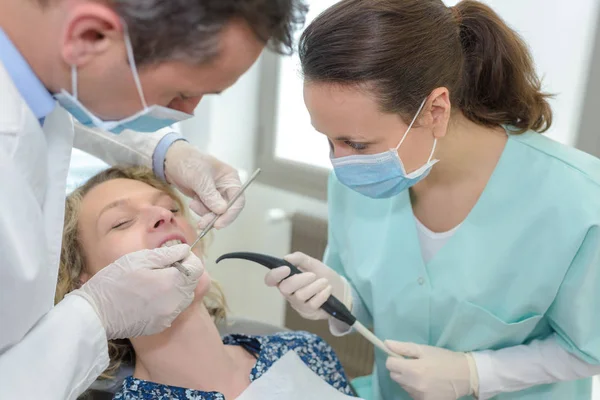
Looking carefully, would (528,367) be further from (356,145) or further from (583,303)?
(356,145)

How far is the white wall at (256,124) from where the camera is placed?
1.80 meters

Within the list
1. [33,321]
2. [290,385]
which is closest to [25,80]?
[33,321]

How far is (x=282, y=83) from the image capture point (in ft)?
8.63

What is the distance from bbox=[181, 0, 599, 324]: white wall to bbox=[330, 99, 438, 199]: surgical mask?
0.85m

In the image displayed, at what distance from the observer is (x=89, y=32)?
2.42 feet

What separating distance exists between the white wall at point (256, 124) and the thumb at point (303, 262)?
39.9 inches

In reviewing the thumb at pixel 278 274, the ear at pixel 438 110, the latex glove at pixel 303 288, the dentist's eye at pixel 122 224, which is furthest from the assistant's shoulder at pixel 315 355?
the ear at pixel 438 110

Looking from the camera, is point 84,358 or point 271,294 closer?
point 84,358

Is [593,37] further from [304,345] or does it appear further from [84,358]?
[84,358]

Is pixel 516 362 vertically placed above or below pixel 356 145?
below

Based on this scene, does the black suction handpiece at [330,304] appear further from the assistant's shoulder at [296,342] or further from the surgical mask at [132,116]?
the surgical mask at [132,116]

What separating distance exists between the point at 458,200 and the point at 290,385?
0.65 meters

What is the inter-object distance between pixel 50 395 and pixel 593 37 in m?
1.78

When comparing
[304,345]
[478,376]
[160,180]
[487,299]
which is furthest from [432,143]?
[160,180]
